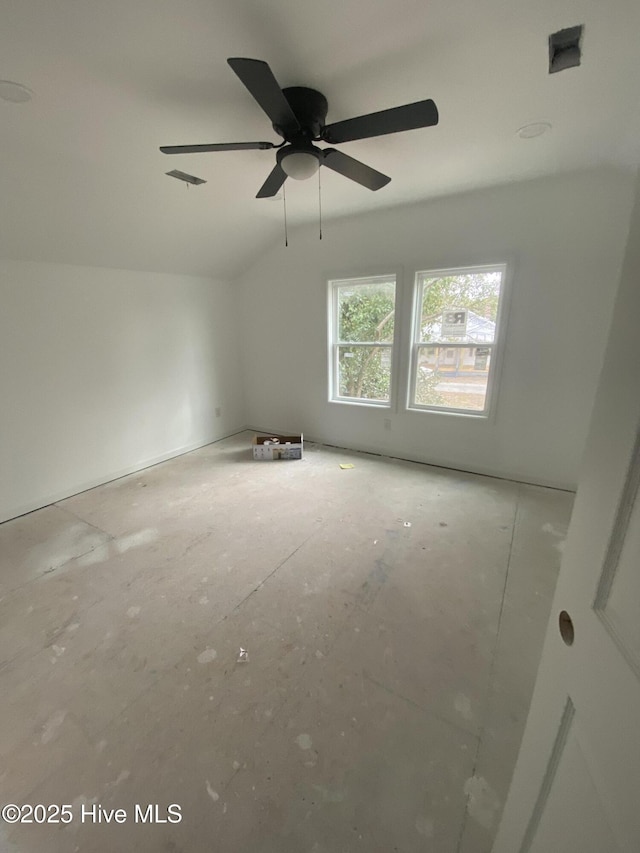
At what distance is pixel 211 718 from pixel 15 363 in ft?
9.33

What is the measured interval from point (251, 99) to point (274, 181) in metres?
0.36

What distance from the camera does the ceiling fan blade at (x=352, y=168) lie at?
1.73 metres

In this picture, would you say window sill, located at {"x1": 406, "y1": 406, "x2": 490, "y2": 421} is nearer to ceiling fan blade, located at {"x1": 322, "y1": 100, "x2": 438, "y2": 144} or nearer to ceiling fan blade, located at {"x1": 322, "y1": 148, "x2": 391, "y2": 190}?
ceiling fan blade, located at {"x1": 322, "y1": 148, "x2": 391, "y2": 190}

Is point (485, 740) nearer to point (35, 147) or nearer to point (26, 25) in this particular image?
point (26, 25)

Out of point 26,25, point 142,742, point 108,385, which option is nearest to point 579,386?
point 142,742

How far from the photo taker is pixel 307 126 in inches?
64.9

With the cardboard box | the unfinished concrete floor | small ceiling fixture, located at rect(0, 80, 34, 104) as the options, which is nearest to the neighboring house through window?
the cardboard box

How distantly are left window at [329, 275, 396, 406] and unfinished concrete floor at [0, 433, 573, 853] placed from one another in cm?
154

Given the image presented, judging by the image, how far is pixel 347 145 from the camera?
2.16 meters

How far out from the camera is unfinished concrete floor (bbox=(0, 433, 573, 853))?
112 centimetres

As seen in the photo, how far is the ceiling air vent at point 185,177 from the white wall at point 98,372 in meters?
1.29

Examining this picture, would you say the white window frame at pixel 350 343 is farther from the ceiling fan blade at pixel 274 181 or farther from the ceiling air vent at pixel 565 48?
the ceiling air vent at pixel 565 48

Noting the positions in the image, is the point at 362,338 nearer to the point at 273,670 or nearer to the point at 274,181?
the point at 274,181

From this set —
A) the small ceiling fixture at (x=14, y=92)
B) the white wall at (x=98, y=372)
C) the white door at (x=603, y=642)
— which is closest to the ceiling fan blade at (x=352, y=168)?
the small ceiling fixture at (x=14, y=92)
